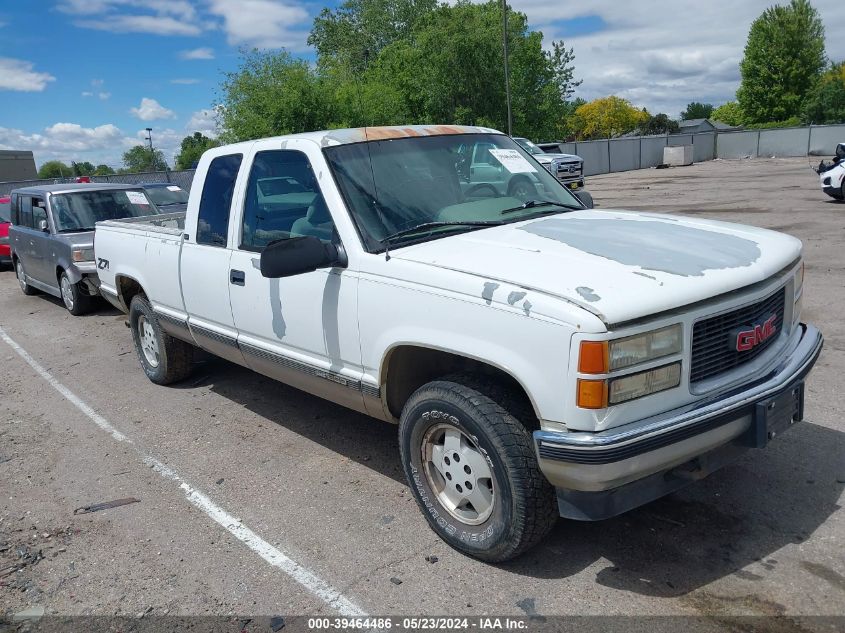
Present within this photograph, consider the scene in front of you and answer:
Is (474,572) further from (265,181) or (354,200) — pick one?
(265,181)

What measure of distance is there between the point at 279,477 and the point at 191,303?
1560 mm

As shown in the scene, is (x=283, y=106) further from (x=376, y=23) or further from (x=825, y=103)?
(x=825, y=103)

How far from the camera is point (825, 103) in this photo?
59.8 meters

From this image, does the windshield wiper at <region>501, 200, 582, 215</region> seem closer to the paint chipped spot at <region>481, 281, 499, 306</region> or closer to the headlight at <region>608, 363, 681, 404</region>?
the paint chipped spot at <region>481, 281, 499, 306</region>

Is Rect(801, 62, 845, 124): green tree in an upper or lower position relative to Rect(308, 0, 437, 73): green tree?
lower

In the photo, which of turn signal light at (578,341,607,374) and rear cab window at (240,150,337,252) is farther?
rear cab window at (240,150,337,252)

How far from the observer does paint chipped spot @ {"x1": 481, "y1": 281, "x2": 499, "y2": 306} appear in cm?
296

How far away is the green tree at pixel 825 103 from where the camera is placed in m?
59.3

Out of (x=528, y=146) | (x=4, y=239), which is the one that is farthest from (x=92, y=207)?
(x=528, y=146)

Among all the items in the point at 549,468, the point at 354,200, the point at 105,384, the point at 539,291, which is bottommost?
the point at 105,384

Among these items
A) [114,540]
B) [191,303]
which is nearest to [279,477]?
[114,540]

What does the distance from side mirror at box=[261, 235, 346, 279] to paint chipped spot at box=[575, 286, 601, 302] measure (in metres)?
1.38

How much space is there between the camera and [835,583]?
3.04 m

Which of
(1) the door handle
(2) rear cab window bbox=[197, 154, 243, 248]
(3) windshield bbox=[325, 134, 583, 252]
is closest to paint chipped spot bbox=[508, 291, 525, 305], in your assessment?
(3) windshield bbox=[325, 134, 583, 252]
